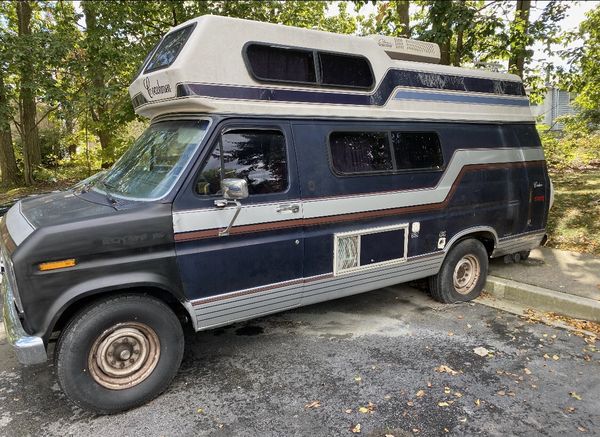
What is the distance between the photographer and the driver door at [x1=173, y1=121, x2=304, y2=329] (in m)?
3.47

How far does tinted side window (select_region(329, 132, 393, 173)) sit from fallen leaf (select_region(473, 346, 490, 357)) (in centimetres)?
200

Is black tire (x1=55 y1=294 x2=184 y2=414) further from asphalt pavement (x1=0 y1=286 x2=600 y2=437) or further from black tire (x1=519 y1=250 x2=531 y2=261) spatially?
black tire (x1=519 y1=250 x2=531 y2=261)

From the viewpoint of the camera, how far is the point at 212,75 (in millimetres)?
3559

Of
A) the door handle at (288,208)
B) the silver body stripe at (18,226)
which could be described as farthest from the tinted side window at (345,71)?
the silver body stripe at (18,226)

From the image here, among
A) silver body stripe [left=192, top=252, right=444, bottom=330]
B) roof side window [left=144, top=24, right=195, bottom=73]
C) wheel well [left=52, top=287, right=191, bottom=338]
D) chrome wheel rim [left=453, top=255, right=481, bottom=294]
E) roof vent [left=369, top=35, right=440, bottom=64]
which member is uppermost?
roof vent [left=369, top=35, right=440, bottom=64]

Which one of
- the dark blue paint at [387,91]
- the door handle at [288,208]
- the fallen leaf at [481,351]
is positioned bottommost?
the fallen leaf at [481,351]

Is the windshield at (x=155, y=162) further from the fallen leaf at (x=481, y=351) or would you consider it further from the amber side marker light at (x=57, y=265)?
the fallen leaf at (x=481, y=351)

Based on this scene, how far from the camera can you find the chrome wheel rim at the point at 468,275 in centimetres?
558

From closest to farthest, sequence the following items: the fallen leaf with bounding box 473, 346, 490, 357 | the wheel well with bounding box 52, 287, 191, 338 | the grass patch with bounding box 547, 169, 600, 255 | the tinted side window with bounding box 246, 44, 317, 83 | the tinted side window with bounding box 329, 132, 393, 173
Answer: the wheel well with bounding box 52, 287, 191, 338
the tinted side window with bounding box 246, 44, 317, 83
the fallen leaf with bounding box 473, 346, 490, 357
the tinted side window with bounding box 329, 132, 393, 173
the grass patch with bounding box 547, 169, 600, 255

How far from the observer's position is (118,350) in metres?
3.30

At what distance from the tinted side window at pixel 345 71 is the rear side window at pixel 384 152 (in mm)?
498

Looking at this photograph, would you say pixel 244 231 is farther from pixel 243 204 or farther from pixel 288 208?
pixel 288 208

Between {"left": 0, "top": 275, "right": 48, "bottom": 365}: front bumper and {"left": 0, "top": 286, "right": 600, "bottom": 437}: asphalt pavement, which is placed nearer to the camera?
{"left": 0, "top": 275, "right": 48, "bottom": 365}: front bumper

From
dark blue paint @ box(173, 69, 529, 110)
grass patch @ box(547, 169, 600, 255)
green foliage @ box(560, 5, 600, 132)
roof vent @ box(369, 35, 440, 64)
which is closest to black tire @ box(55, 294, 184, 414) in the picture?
dark blue paint @ box(173, 69, 529, 110)
